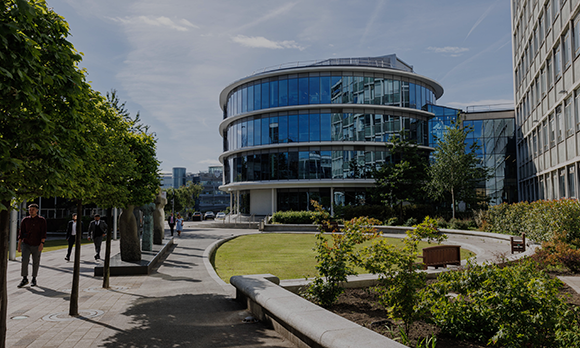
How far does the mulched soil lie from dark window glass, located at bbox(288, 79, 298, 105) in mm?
37294

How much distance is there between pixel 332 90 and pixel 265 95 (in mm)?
7738

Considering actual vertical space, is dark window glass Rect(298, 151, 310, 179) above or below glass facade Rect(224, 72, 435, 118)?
below

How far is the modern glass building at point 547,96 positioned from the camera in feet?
65.2

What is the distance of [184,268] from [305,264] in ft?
13.7

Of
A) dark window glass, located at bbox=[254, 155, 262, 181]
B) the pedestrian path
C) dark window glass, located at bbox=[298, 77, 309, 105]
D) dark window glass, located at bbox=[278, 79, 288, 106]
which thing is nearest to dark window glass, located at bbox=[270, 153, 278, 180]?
dark window glass, located at bbox=[254, 155, 262, 181]

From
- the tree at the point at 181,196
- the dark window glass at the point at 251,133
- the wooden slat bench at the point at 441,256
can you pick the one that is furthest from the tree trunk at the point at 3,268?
the tree at the point at 181,196

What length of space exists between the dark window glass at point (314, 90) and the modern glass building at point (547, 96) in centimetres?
1939

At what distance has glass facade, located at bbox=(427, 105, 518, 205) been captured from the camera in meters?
40.9

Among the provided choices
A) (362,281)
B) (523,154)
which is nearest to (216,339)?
(362,281)

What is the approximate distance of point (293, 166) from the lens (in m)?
43.3

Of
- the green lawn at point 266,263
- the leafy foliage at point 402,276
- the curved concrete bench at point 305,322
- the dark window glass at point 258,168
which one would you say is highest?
the dark window glass at point 258,168

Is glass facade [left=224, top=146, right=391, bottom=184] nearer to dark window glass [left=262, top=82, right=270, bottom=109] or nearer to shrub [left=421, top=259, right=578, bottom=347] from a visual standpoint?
dark window glass [left=262, top=82, right=270, bottom=109]

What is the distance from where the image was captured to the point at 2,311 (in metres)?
4.30

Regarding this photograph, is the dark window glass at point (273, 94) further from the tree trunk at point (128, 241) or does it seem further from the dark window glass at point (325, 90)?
the tree trunk at point (128, 241)
